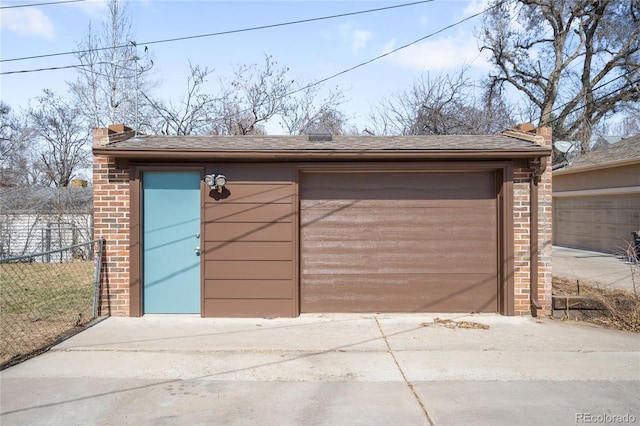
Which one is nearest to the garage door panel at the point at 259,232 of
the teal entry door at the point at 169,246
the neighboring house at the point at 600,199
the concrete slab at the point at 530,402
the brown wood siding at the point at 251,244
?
the brown wood siding at the point at 251,244

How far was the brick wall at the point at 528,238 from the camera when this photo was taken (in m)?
7.02

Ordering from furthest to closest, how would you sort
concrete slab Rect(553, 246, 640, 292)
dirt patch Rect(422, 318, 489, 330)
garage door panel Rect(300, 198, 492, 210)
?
concrete slab Rect(553, 246, 640, 292)
garage door panel Rect(300, 198, 492, 210)
dirt patch Rect(422, 318, 489, 330)

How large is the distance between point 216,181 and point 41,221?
1247 centimetres

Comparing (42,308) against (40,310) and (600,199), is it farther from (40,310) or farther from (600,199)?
(600,199)

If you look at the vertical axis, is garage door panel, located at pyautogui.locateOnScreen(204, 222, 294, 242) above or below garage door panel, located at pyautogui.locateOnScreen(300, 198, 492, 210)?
below

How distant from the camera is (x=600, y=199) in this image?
17.0 m

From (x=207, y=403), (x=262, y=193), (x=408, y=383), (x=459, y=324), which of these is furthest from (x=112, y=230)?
(x=459, y=324)

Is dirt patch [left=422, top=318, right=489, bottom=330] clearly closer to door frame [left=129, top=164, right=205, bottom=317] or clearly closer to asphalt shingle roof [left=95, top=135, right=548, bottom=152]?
asphalt shingle roof [left=95, top=135, right=548, bottom=152]

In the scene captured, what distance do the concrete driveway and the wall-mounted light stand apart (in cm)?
196

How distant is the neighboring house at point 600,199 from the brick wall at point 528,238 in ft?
29.7

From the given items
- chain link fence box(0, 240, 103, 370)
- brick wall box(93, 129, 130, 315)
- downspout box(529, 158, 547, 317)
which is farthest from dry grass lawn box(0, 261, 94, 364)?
downspout box(529, 158, 547, 317)

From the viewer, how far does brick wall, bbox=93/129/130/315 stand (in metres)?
6.96

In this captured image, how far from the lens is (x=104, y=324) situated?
21.6 feet

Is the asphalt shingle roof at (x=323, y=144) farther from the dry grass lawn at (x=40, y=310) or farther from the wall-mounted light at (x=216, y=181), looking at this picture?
the dry grass lawn at (x=40, y=310)
